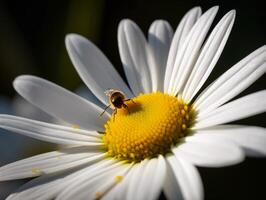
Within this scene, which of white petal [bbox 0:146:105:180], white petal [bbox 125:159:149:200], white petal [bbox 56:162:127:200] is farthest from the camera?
white petal [bbox 0:146:105:180]

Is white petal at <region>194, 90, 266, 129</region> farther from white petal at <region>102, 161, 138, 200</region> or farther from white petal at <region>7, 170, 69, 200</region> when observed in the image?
white petal at <region>7, 170, 69, 200</region>

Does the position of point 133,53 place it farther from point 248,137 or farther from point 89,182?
point 248,137

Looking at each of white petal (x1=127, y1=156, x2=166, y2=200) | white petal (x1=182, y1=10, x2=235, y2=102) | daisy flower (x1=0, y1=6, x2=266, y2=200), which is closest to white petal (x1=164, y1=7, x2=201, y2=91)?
daisy flower (x1=0, y1=6, x2=266, y2=200)

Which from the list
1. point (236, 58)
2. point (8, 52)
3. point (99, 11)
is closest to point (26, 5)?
point (8, 52)

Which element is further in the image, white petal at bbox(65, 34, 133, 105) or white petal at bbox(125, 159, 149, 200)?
white petal at bbox(65, 34, 133, 105)

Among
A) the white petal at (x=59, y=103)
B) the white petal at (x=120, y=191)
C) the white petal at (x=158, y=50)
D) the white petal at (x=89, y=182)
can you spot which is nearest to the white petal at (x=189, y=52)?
the white petal at (x=158, y=50)

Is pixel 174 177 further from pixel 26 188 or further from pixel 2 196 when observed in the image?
pixel 2 196

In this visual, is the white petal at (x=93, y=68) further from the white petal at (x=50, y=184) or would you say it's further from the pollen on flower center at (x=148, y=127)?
the white petal at (x=50, y=184)
